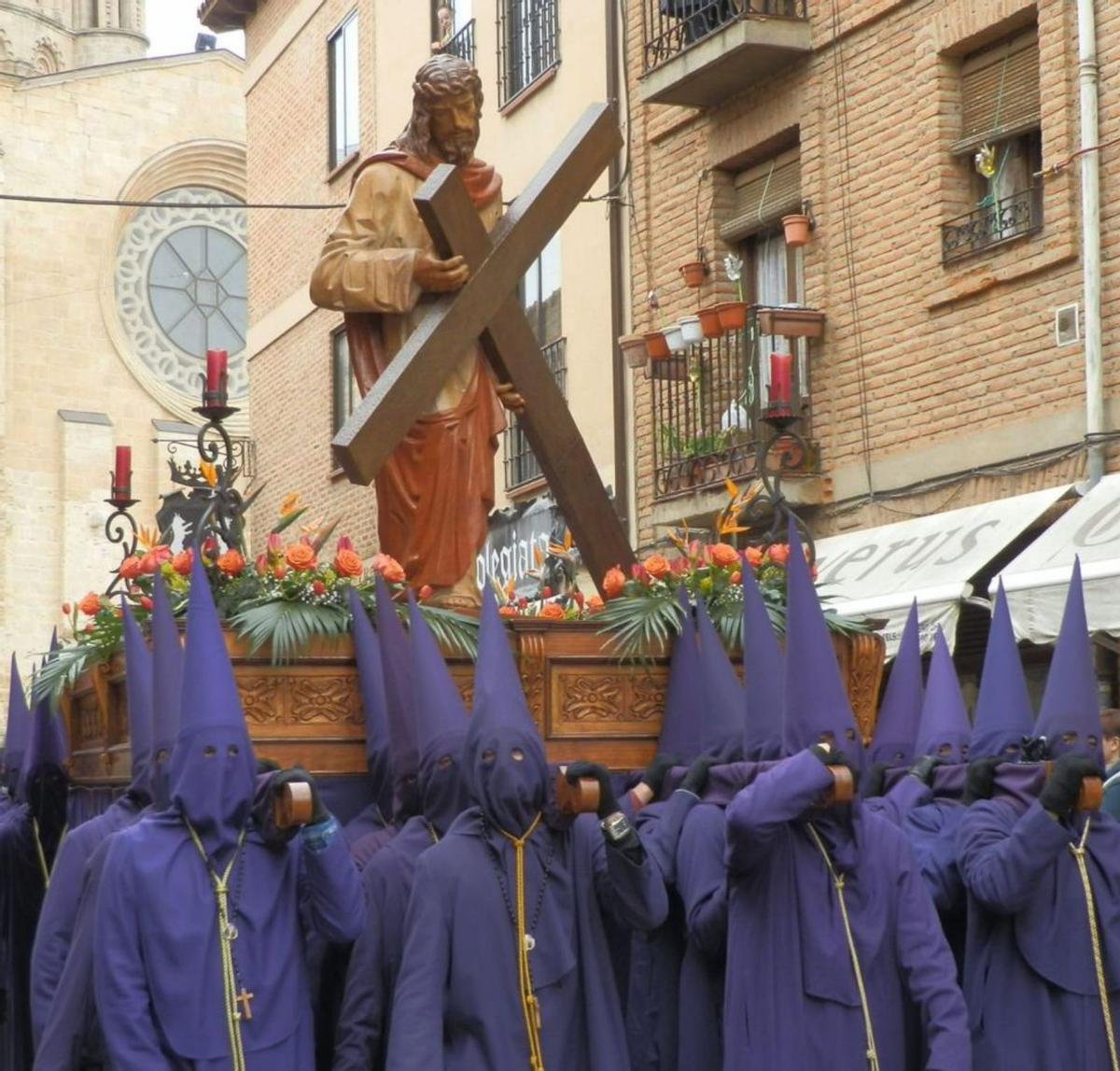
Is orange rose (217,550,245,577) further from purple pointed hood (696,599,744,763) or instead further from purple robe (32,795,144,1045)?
purple pointed hood (696,599,744,763)

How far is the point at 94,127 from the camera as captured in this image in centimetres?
4250

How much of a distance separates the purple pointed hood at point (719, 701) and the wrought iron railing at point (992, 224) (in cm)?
722

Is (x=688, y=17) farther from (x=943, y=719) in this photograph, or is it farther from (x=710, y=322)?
(x=943, y=719)

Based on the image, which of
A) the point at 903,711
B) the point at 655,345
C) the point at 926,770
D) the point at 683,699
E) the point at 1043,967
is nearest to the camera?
the point at 1043,967

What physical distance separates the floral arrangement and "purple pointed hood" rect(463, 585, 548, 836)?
143cm

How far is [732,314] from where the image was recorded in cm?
1636

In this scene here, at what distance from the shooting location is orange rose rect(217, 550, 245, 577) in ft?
26.1

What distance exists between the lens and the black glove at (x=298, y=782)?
A: 6133 mm

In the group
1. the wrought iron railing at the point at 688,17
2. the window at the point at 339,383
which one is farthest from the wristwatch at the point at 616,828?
the window at the point at 339,383

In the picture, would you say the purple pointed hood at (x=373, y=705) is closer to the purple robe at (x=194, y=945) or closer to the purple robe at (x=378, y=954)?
the purple robe at (x=378, y=954)

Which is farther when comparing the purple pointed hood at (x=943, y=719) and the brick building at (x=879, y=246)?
the brick building at (x=879, y=246)

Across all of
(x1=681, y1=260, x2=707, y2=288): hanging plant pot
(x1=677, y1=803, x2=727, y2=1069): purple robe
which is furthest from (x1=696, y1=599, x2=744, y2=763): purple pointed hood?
(x1=681, y1=260, x2=707, y2=288): hanging plant pot

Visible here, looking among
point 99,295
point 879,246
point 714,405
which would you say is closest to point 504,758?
point 879,246

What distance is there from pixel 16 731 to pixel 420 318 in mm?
2566
